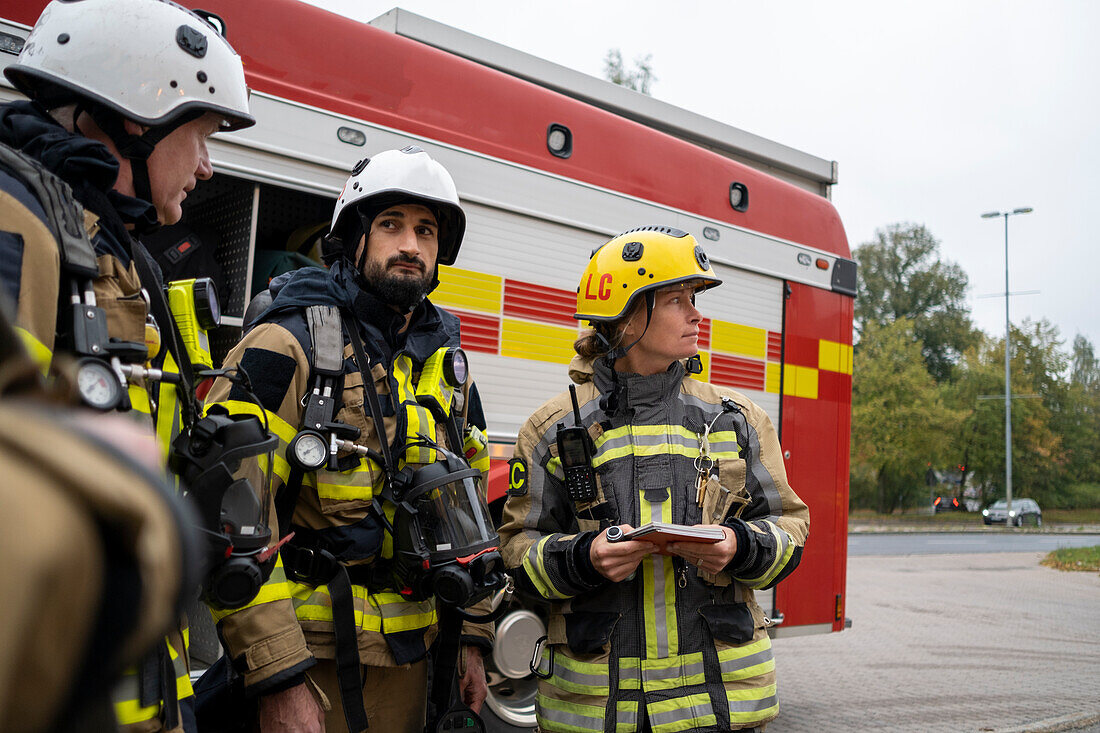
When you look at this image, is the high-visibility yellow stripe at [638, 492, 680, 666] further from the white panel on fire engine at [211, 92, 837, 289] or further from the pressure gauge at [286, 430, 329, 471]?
the white panel on fire engine at [211, 92, 837, 289]

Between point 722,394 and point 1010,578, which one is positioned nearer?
point 722,394

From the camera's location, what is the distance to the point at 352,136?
3.77 m

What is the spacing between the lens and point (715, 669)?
2342 millimetres

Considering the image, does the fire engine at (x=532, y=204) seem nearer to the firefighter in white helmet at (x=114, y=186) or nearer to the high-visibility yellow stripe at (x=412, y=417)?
the high-visibility yellow stripe at (x=412, y=417)

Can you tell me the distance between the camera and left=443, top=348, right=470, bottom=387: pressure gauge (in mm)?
2621

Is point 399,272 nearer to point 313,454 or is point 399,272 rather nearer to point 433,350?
point 433,350

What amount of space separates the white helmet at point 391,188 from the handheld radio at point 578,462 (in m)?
0.82

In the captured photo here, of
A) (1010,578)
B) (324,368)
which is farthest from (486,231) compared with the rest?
(1010,578)

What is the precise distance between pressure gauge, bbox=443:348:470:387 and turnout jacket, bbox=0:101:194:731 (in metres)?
0.95

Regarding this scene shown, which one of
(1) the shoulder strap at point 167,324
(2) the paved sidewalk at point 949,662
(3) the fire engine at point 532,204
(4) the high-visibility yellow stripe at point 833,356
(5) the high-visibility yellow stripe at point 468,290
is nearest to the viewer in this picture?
(1) the shoulder strap at point 167,324

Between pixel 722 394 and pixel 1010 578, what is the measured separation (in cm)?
1650

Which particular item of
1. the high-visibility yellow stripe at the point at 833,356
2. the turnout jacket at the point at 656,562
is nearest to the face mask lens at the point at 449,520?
the turnout jacket at the point at 656,562

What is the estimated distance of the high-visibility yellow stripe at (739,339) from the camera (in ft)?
17.3

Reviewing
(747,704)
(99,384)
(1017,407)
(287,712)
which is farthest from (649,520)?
(1017,407)
